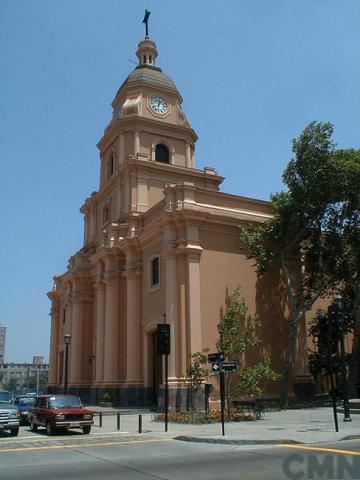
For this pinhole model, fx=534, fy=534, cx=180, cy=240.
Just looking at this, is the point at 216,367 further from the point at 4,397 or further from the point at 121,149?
the point at 121,149

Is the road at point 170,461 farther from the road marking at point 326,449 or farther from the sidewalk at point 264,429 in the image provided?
the sidewalk at point 264,429

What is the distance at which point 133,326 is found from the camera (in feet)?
115

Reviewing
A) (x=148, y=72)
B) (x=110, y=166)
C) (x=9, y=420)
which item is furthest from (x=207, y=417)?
(x=148, y=72)

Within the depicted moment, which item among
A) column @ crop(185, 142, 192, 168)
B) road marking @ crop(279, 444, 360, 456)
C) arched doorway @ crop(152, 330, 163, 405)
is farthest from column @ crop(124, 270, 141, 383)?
road marking @ crop(279, 444, 360, 456)

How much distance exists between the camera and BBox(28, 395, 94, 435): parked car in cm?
1978

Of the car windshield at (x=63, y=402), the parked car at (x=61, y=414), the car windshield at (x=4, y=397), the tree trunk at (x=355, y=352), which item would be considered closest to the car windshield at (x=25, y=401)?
the car windshield at (x=4, y=397)

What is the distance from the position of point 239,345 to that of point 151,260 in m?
9.73

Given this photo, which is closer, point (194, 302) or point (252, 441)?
point (252, 441)

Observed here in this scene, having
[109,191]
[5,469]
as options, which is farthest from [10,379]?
[5,469]

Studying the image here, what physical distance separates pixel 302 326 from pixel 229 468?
2394 centimetres

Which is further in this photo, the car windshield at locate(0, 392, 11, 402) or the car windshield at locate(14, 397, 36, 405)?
the car windshield at locate(14, 397, 36, 405)

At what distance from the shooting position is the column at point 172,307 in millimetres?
29250

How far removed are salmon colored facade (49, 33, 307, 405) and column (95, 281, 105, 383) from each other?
0.08 metres

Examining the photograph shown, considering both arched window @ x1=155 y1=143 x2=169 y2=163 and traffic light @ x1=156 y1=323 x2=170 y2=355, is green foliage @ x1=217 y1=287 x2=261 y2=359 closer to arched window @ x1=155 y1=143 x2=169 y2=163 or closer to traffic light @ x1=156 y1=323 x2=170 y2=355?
traffic light @ x1=156 y1=323 x2=170 y2=355
